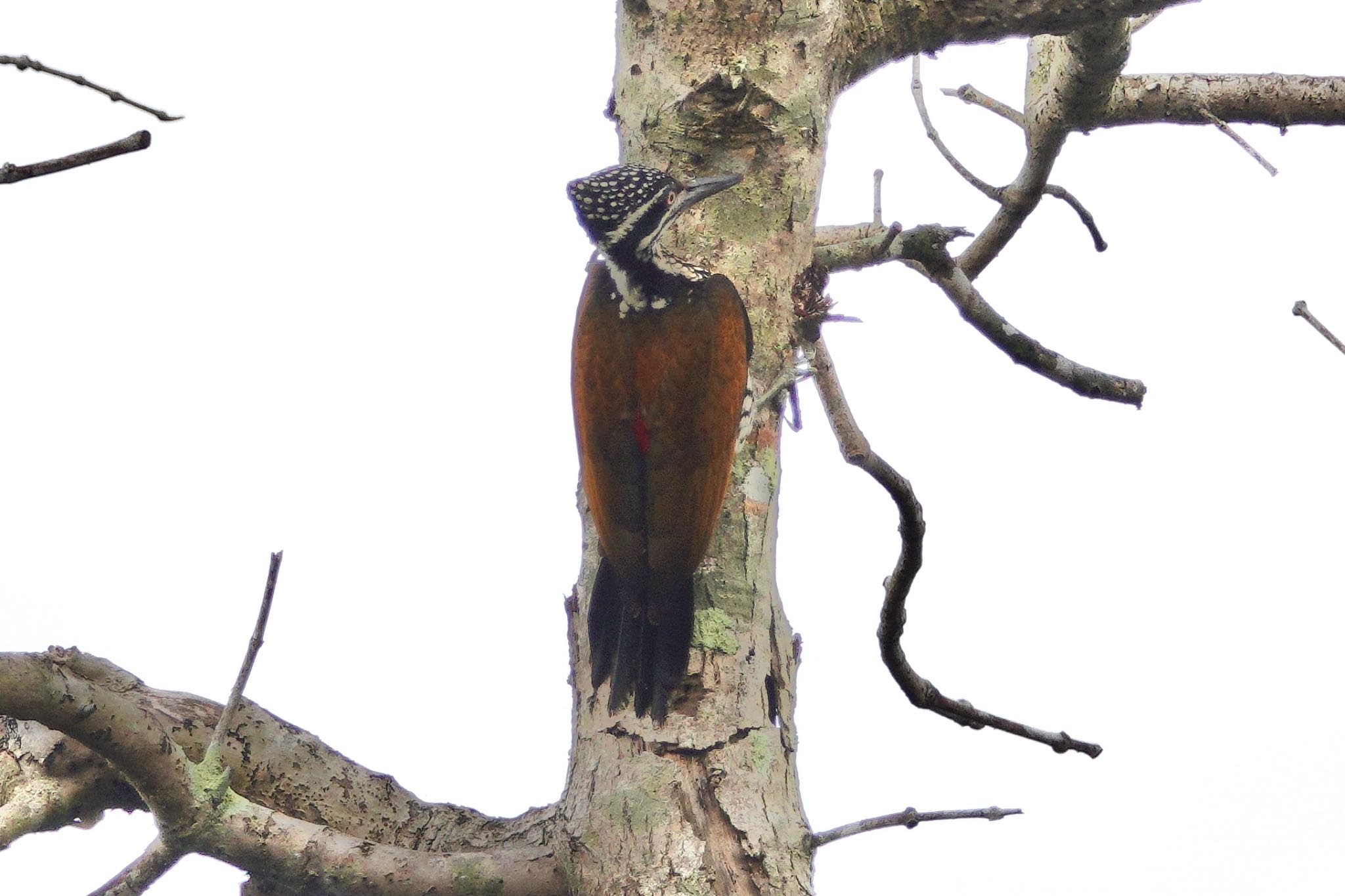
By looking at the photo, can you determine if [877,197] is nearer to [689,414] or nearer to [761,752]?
[689,414]

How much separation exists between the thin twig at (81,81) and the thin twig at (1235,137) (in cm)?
314

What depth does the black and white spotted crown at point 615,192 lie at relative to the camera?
11.2 feet

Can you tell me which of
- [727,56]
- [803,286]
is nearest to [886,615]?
[803,286]

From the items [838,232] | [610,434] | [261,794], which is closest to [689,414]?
[610,434]

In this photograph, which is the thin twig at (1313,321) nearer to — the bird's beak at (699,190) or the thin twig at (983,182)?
the bird's beak at (699,190)

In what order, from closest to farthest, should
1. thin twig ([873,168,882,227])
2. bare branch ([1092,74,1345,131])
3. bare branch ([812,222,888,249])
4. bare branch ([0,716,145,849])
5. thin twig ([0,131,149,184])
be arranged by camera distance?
thin twig ([0,131,149,184]) → bare branch ([0,716,145,849]) → thin twig ([873,168,882,227]) → bare branch ([1092,74,1345,131]) → bare branch ([812,222,888,249])

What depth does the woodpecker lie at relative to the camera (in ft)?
10.3

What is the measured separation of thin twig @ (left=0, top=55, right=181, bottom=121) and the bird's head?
5.27 ft

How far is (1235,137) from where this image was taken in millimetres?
4281

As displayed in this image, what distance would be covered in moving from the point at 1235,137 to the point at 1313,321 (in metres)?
1.90

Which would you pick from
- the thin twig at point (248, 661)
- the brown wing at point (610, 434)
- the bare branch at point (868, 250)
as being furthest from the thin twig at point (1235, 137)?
the thin twig at point (248, 661)

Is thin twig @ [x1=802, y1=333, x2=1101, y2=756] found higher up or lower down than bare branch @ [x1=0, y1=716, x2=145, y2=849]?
higher up

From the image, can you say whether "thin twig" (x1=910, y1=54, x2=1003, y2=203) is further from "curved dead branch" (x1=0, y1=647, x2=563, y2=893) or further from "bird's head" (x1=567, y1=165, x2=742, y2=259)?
"curved dead branch" (x1=0, y1=647, x2=563, y2=893)

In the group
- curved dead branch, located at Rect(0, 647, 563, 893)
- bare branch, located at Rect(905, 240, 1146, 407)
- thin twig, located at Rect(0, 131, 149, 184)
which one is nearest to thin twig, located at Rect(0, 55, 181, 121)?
thin twig, located at Rect(0, 131, 149, 184)
